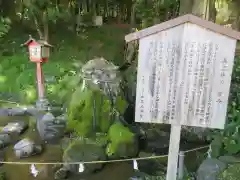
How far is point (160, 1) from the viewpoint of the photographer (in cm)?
1152

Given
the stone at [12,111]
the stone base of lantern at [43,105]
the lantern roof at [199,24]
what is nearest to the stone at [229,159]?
the lantern roof at [199,24]

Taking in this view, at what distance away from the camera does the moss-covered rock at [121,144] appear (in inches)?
258

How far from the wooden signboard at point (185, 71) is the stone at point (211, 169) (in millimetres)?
1612

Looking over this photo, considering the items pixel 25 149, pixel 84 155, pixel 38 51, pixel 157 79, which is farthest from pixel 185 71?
pixel 38 51

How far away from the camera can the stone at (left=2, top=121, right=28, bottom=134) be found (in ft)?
27.4

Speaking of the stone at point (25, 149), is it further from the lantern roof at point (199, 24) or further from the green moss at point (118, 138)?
the lantern roof at point (199, 24)

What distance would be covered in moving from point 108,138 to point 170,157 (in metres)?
3.23

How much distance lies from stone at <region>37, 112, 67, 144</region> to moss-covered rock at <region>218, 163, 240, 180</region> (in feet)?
15.2

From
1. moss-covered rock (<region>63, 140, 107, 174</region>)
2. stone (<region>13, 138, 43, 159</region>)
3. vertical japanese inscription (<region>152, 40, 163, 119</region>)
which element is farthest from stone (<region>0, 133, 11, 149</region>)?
vertical japanese inscription (<region>152, 40, 163, 119</region>)

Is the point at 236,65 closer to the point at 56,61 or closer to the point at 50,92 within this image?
the point at 50,92

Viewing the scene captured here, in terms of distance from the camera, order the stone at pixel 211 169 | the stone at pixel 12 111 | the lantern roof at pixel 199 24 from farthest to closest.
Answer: the stone at pixel 12 111, the stone at pixel 211 169, the lantern roof at pixel 199 24

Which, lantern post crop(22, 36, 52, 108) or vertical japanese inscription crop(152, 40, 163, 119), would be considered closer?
vertical japanese inscription crop(152, 40, 163, 119)

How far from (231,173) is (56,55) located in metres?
11.2

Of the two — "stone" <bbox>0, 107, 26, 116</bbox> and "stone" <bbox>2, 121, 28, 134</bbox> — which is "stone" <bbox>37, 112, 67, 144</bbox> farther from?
"stone" <bbox>0, 107, 26, 116</bbox>
